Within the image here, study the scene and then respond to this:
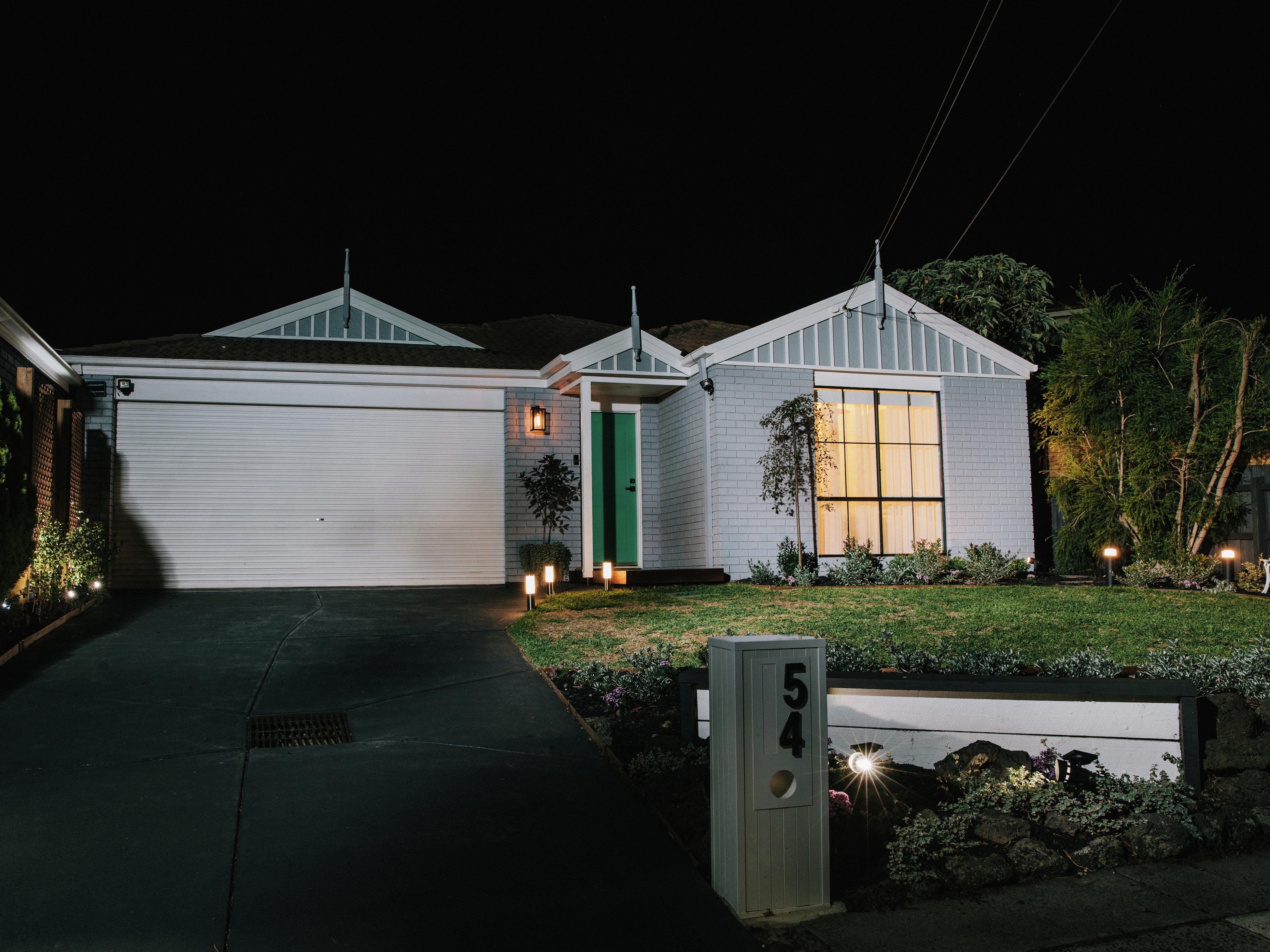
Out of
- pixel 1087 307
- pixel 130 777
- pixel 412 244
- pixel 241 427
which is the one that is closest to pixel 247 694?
pixel 130 777

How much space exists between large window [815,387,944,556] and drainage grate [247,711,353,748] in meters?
8.81

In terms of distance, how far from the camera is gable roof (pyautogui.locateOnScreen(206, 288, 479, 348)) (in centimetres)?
1491

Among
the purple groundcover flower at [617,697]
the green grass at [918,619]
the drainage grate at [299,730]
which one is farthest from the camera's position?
the green grass at [918,619]

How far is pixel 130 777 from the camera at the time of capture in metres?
4.28

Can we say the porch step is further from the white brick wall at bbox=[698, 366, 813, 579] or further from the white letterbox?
the white letterbox

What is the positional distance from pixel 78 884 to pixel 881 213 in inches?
580

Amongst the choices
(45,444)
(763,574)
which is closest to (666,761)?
(763,574)

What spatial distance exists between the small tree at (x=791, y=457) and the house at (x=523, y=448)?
170 mm

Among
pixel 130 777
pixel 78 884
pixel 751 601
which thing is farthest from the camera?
pixel 751 601

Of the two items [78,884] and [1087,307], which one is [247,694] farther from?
[1087,307]

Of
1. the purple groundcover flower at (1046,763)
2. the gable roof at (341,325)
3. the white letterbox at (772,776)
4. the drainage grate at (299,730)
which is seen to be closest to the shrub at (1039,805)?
the purple groundcover flower at (1046,763)

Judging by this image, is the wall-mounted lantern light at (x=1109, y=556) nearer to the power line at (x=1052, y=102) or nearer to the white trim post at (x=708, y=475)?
the white trim post at (x=708, y=475)

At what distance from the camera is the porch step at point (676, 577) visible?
1204cm

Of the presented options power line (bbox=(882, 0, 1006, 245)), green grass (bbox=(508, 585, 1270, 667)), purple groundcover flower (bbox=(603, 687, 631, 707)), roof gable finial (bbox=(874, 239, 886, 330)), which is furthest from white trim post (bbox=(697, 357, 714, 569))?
purple groundcover flower (bbox=(603, 687, 631, 707))
